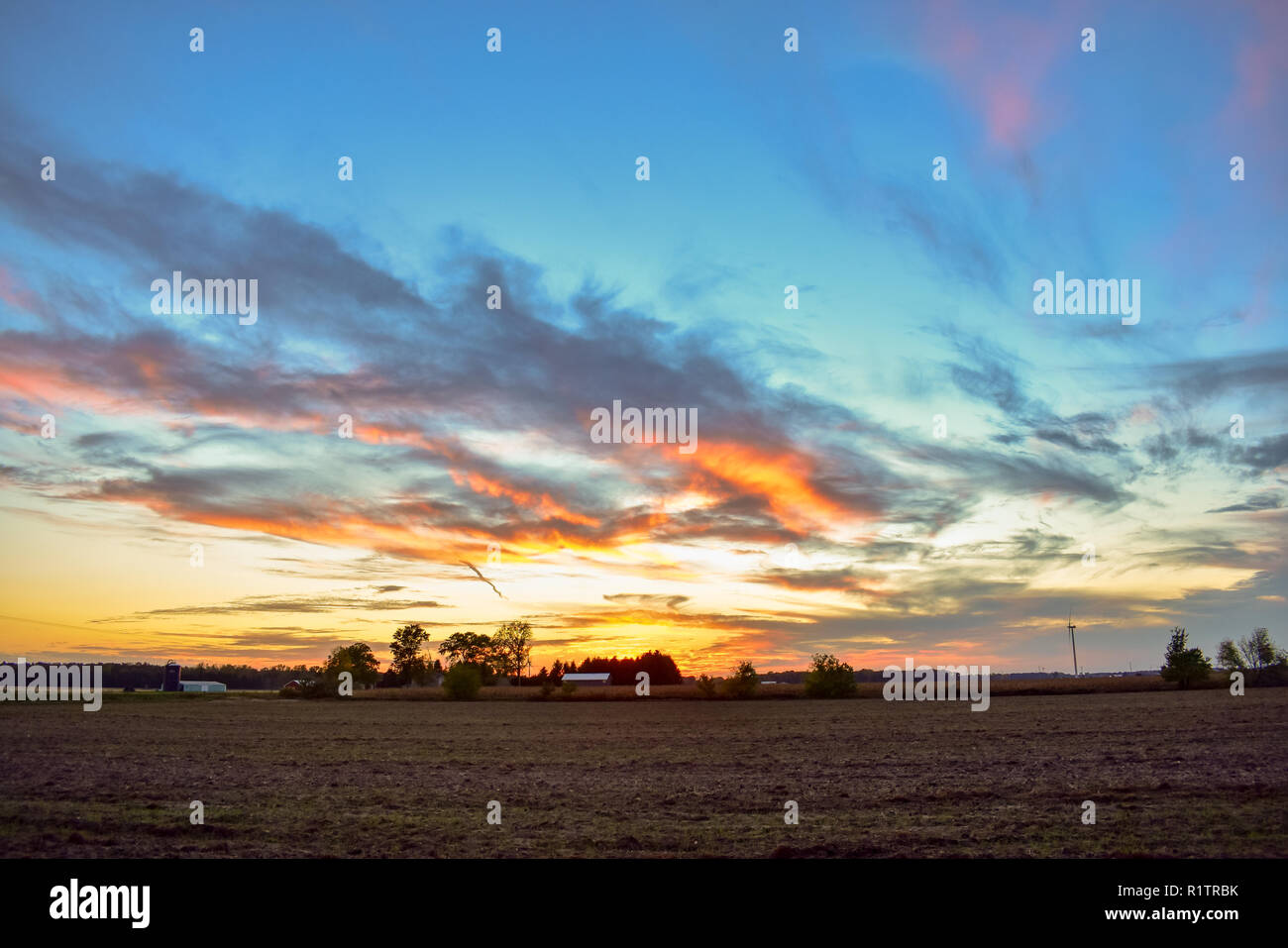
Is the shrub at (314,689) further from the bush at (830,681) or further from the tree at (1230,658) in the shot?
the tree at (1230,658)

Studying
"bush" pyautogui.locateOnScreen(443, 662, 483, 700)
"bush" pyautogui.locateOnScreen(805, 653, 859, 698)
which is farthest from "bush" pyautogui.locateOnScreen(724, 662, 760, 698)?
"bush" pyautogui.locateOnScreen(443, 662, 483, 700)

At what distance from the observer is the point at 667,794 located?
26094mm

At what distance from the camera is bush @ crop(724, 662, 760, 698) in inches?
5482

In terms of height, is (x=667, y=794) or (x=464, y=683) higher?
(x=667, y=794)

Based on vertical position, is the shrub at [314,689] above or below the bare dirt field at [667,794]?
below

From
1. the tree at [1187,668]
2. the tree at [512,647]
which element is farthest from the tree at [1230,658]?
the tree at [512,647]

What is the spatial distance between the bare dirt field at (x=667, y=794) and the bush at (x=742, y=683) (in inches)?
3600

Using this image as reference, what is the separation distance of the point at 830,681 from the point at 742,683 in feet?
52.9

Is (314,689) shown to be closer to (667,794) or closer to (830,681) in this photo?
(830,681)

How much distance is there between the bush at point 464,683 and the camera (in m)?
144

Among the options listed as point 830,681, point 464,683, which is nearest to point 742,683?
point 830,681
